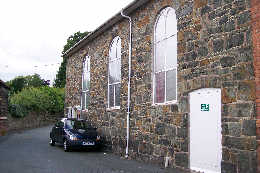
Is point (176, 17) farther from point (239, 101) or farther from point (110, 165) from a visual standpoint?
point (110, 165)

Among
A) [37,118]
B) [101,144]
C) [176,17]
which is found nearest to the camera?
[176,17]

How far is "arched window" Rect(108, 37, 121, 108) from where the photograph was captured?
15.1 metres

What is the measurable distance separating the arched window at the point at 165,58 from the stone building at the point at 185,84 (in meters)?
0.03

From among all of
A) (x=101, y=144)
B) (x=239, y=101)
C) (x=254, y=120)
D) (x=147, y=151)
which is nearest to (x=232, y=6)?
(x=239, y=101)

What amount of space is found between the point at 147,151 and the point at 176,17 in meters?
4.73

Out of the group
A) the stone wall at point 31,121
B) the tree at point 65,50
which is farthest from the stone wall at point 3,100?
the tree at point 65,50

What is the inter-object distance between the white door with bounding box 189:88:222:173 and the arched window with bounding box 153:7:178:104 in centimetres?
130

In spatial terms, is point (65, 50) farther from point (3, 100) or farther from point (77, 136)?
point (77, 136)

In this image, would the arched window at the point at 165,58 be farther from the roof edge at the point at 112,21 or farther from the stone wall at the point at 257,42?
the stone wall at the point at 257,42

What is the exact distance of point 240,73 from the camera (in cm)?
822

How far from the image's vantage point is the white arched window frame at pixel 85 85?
750 inches

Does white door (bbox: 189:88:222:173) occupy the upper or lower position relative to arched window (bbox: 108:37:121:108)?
lower

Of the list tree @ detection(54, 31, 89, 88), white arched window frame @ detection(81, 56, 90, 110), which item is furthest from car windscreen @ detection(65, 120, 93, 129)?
tree @ detection(54, 31, 89, 88)

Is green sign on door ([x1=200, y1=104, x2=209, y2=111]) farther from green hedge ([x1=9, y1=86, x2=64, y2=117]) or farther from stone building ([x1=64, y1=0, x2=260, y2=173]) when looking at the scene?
green hedge ([x1=9, y1=86, x2=64, y2=117])
